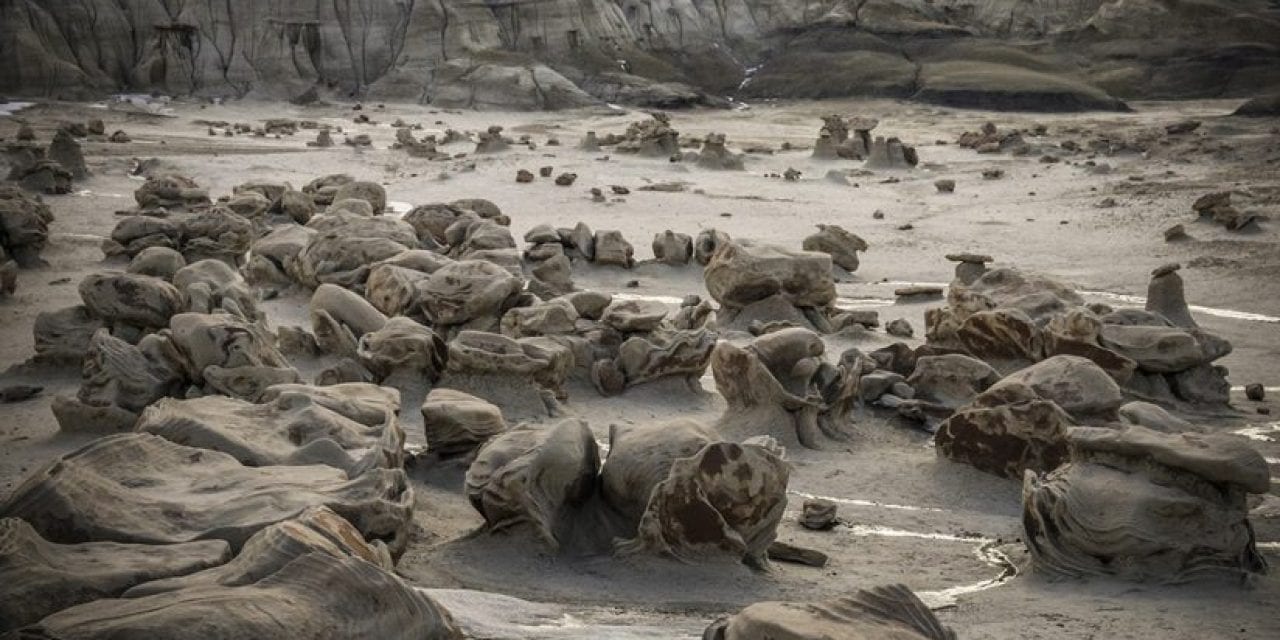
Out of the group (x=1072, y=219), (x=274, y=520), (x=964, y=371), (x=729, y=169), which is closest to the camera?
(x=274, y=520)

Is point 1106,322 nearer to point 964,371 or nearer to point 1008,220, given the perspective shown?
point 964,371

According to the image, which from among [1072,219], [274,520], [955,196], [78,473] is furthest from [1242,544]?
[955,196]

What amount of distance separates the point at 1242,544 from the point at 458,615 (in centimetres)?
306

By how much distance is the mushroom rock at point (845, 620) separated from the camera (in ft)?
10.8

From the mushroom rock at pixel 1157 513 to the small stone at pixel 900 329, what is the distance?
452cm

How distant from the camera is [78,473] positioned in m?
4.41

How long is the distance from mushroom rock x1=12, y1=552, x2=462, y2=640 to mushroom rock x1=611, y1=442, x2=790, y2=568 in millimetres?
1752

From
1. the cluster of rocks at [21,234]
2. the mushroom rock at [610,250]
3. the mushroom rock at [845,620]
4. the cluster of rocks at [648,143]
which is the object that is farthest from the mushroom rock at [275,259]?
the cluster of rocks at [648,143]

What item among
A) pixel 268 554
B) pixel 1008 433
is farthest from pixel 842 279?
pixel 268 554

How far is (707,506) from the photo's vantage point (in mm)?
5277

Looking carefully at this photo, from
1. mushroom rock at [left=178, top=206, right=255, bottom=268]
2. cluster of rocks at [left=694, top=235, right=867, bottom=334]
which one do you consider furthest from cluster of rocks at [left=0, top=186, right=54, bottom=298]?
cluster of rocks at [left=694, top=235, right=867, bottom=334]

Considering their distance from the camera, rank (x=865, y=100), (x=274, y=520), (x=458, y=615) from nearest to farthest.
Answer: (x=458, y=615) < (x=274, y=520) < (x=865, y=100)

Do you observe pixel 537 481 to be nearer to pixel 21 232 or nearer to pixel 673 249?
pixel 673 249

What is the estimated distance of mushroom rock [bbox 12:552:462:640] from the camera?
316cm
